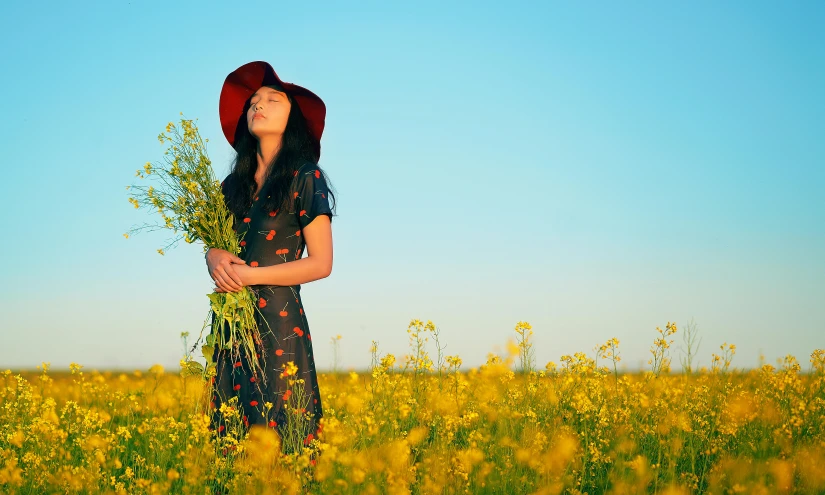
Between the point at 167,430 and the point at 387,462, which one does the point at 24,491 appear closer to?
the point at 167,430

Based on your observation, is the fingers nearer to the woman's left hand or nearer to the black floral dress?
the woman's left hand

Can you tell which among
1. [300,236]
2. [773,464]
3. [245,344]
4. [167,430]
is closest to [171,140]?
[300,236]

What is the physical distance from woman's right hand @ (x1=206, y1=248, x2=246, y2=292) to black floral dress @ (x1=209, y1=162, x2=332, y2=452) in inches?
6.4

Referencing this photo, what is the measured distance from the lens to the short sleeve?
12.9 feet

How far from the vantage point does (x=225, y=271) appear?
3713 millimetres

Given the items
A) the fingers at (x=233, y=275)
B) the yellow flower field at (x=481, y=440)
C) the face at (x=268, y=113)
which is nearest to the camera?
the yellow flower field at (x=481, y=440)

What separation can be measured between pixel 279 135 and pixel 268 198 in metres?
0.52

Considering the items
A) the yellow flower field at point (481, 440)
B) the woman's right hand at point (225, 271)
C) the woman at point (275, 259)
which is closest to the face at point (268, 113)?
the woman at point (275, 259)

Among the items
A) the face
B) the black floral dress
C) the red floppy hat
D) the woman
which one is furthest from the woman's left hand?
the red floppy hat

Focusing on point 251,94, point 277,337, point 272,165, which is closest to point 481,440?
point 277,337

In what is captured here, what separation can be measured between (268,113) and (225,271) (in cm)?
109

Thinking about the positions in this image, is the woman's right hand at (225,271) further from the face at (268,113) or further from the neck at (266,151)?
the face at (268,113)

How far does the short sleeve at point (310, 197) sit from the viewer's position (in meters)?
3.93

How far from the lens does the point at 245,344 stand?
12.3 feet
